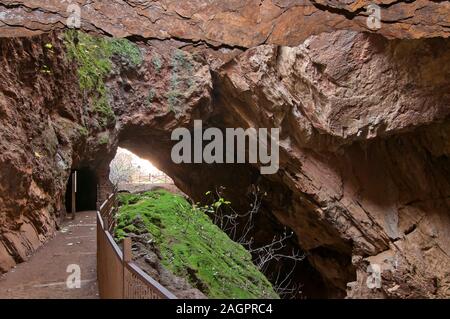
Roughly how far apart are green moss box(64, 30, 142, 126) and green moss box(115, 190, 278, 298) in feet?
9.85

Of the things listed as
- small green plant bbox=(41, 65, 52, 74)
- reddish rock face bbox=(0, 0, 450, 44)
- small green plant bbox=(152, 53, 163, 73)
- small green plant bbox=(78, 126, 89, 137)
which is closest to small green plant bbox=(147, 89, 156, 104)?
small green plant bbox=(152, 53, 163, 73)

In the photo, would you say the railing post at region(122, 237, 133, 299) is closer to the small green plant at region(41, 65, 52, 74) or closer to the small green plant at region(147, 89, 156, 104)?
the small green plant at region(41, 65, 52, 74)

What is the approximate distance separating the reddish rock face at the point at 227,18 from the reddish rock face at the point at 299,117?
2cm

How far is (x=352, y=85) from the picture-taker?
29.5 ft

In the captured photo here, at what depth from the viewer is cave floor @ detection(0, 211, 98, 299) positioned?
5.88m
